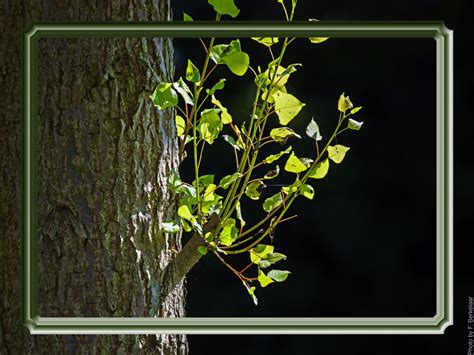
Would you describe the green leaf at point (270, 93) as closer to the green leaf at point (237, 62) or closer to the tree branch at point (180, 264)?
the green leaf at point (237, 62)

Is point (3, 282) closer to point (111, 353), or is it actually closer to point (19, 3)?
point (111, 353)

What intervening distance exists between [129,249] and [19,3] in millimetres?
364

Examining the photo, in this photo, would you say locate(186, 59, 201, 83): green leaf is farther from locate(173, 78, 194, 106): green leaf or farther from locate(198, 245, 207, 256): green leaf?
locate(198, 245, 207, 256): green leaf

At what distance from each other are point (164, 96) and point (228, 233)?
0.22 meters

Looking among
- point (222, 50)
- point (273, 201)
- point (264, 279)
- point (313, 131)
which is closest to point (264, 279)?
point (264, 279)

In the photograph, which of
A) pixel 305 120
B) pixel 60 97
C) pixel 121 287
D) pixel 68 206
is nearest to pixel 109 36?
pixel 60 97

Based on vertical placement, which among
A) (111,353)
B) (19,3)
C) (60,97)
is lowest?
(111,353)

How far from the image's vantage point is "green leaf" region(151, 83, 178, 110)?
974 mm

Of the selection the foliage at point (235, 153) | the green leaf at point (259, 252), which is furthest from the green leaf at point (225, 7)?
the green leaf at point (259, 252)

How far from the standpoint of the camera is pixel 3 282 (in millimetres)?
992

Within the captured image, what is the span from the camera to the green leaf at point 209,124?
3.52 feet

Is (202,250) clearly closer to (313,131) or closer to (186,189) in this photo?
(186,189)

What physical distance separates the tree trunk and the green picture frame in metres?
→ 0.03

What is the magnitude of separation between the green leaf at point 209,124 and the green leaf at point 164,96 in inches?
4.2
